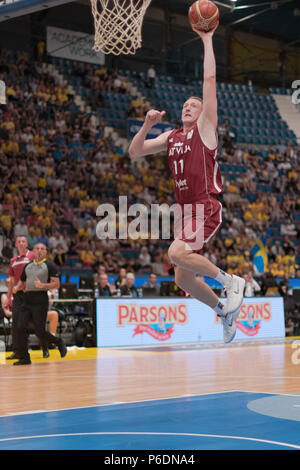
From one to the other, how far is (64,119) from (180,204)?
2020 cm

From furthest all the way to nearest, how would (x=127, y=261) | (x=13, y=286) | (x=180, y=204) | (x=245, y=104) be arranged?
(x=245, y=104)
(x=127, y=261)
(x=13, y=286)
(x=180, y=204)

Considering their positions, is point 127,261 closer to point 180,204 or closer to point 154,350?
point 154,350

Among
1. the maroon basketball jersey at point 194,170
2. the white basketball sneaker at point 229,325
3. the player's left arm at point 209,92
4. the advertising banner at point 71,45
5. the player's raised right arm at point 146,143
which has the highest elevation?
the advertising banner at point 71,45

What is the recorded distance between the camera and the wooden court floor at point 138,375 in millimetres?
7855

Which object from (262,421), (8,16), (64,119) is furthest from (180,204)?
(64,119)

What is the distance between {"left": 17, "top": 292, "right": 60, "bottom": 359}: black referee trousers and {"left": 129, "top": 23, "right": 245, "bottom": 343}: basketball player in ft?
20.8

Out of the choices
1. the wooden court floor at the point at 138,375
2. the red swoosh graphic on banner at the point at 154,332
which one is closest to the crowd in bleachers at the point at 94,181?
the red swoosh graphic on banner at the point at 154,332

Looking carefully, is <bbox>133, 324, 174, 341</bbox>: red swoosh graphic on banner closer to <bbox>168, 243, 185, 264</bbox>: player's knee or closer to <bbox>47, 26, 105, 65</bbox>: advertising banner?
<bbox>168, 243, 185, 264</bbox>: player's knee

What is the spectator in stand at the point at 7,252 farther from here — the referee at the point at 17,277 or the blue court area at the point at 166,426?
the blue court area at the point at 166,426

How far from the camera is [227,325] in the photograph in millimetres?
6777

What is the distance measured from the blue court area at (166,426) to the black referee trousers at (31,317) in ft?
18.0

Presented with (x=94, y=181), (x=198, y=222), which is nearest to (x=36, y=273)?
(x=198, y=222)

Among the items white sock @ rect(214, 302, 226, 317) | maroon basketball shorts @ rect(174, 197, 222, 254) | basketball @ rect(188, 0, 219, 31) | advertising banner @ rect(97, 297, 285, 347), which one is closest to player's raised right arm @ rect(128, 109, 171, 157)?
maroon basketball shorts @ rect(174, 197, 222, 254)

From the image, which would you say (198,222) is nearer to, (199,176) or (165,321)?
(199,176)
